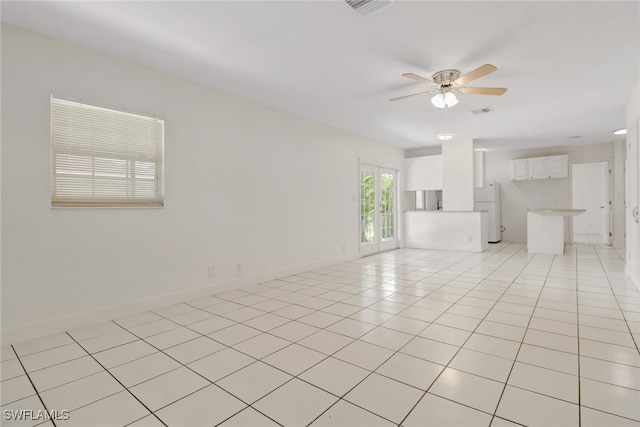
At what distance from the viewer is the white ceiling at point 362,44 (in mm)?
2414

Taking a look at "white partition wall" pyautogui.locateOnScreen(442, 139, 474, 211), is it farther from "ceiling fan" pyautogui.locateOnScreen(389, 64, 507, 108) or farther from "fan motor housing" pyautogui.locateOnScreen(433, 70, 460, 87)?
"fan motor housing" pyautogui.locateOnScreen(433, 70, 460, 87)

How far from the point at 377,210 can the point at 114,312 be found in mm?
5446

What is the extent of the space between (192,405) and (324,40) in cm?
296

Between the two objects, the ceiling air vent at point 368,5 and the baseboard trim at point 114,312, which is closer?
the ceiling air vent at point 368,5

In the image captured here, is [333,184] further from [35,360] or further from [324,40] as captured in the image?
[35,360]

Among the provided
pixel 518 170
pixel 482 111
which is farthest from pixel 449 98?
pixel 518 170

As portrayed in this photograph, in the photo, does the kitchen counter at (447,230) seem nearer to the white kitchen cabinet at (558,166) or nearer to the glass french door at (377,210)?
the glass french door at (377,210)

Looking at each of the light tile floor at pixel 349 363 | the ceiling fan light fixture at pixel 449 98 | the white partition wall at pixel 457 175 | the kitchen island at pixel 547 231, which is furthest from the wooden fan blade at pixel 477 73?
the kitchen island at pixel 547 231

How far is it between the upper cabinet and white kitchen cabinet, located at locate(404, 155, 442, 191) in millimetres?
2430

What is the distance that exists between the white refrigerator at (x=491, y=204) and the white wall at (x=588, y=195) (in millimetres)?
3791

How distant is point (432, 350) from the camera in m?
2.35

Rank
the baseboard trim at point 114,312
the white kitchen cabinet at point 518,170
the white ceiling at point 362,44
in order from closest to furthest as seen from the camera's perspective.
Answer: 1. the white ceiling at point 362,44
2. the baseboard trim at point 114,312
3. the white kitchen cabinet at point 518,170

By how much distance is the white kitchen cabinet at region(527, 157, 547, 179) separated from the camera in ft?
26.8

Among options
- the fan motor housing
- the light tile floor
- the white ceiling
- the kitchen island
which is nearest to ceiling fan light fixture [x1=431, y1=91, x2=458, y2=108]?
the fan motor housing
